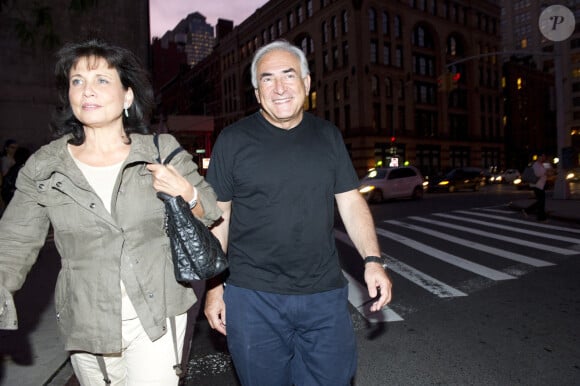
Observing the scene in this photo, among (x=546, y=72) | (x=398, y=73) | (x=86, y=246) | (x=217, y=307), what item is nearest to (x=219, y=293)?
(x=217, y=307)

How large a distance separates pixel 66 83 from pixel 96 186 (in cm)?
63

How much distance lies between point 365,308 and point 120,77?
4.52m

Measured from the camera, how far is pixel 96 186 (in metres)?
2.13

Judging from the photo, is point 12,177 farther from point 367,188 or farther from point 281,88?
point 367,188

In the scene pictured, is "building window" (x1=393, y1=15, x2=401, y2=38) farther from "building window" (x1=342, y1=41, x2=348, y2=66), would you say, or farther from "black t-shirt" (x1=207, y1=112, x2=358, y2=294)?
"black t-shirt" (x1=207, y1=112, x2=358, y2=294)

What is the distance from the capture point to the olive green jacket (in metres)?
2.00

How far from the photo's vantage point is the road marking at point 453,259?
23.7ft

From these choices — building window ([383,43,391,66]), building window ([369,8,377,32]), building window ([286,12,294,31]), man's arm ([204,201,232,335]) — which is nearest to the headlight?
man's arm ([204,201,232,335])

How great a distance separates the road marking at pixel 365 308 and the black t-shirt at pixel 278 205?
3.04 m

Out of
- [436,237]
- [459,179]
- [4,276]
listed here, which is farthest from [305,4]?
[4,276]

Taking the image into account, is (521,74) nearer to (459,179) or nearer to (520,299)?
(459,179)

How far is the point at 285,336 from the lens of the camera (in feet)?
7.96

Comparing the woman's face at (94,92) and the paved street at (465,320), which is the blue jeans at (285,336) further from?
the paved street at (465,320)

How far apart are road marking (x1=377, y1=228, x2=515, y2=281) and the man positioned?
5.58 metres
